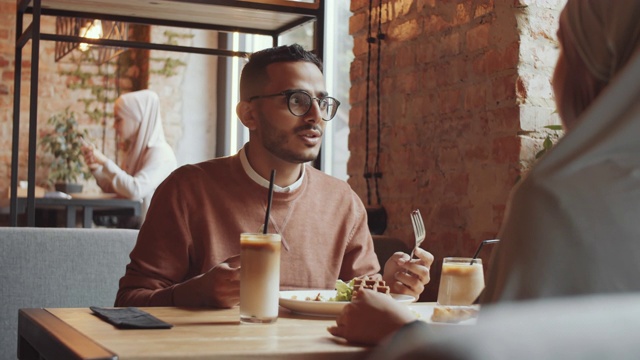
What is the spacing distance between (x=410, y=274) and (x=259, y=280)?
19.3 inches

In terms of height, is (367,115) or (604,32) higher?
(367,115)

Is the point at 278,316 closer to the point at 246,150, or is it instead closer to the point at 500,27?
the point at 246,150

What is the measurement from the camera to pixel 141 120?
5.82 m

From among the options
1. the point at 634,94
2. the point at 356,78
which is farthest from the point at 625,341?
the point at 356,78

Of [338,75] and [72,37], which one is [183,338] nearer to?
[72,37]

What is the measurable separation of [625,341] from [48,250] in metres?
2.20

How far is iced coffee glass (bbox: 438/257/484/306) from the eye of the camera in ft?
5.73

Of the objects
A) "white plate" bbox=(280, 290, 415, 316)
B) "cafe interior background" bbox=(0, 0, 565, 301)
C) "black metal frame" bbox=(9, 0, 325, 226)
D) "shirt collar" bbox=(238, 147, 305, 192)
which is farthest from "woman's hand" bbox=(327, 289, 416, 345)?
"black metal frame" bbox=(9, 0, 325, 226)

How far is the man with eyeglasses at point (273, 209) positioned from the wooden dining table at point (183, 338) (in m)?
0.33

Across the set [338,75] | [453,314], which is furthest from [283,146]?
[338,75]

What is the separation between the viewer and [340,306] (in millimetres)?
1673

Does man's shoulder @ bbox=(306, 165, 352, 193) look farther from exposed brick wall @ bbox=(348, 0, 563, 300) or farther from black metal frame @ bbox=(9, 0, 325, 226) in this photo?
black metal frame @ bbox=(9, 0, 325, 226)

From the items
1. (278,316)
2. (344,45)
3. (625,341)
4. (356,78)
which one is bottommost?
(278,316)

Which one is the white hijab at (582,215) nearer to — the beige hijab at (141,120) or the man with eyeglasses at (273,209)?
the man with eyeglasses at (273,209)
